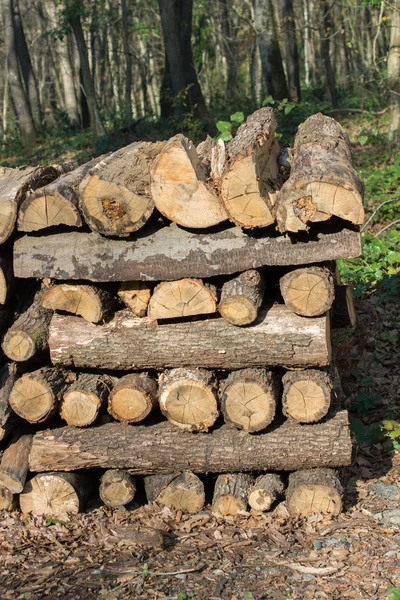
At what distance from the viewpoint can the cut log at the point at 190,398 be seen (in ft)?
16.5

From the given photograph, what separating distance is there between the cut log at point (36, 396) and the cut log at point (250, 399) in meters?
1.22

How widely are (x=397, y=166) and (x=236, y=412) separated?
791cm

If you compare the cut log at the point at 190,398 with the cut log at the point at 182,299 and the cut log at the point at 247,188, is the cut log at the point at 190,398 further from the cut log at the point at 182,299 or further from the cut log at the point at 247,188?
the cut log at the point at 247,188

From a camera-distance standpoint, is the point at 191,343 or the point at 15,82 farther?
the point at 15,82

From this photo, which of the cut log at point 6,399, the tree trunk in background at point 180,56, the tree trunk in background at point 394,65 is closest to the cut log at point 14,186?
the cut log at point 6,399

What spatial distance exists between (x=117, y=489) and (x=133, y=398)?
2.45ft

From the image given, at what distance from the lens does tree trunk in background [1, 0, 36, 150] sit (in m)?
21.5

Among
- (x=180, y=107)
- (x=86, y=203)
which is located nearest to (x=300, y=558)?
(x=86, y=203)

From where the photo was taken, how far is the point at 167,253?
15.8 feet

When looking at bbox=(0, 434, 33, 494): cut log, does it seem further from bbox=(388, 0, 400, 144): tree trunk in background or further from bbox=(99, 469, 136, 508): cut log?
bbox=(388, 0, 400, 144): tree trunk in background

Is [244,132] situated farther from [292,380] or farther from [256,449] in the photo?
[256,449]

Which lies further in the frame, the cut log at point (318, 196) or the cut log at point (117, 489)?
the cut log at point (117, 489)

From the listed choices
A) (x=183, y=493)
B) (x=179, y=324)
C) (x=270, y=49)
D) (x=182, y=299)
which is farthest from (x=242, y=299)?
(x=270, y=49)

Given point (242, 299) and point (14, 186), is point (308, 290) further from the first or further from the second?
point (14, 186)
